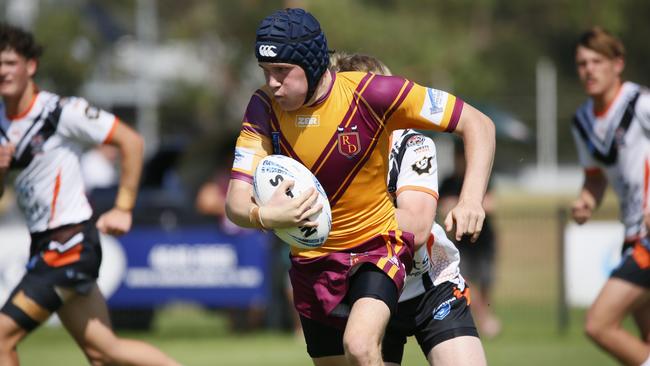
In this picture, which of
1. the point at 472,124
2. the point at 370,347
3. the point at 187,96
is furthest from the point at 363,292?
the point at 187,96

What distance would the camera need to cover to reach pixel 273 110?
5.94 metres

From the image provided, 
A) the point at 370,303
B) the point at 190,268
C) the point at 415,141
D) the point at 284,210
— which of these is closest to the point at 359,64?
the point at 415,141

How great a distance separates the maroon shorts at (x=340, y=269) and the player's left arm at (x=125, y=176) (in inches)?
86.0

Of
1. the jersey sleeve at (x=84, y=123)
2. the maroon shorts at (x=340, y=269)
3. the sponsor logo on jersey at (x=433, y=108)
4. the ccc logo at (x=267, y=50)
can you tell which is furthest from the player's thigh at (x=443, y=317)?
the jersey sleeve at (x=84, y=123)

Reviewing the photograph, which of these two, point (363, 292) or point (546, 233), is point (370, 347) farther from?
point (546, 233)

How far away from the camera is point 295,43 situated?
18.4 feet

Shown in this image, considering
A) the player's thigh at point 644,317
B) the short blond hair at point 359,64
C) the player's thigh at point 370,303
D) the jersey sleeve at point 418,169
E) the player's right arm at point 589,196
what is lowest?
the player's thigh at point 644,317

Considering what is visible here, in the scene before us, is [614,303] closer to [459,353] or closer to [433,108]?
[459,353]

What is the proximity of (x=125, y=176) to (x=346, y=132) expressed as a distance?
2.59 m

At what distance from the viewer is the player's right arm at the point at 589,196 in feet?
28.3

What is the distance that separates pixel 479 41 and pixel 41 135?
52617 mm

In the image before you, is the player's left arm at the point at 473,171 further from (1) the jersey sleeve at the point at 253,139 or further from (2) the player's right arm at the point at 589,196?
(2) the player's right arm at the point at 589,196

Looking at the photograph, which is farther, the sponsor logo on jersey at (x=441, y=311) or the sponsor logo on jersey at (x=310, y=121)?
the sponsor logo on jersey at (x=441, y=311)

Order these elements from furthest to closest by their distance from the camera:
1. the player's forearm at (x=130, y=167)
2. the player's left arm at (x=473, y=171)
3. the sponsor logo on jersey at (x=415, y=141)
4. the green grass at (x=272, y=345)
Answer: the green grass at (x=272, y=345) → the player's forearm at (x=130, y=167) → the sponsor logo on jersey at (x=415, y=141) → the player's left arm at (x=473, y=171)
